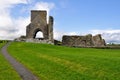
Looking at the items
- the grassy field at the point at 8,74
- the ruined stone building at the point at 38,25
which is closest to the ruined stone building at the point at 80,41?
the ruined stone building at the point at 38,25

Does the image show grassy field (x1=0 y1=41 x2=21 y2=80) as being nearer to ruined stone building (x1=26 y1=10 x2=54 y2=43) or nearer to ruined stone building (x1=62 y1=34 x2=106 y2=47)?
ruined stone building (x1=62 y1=34 x2=106 y2=47)

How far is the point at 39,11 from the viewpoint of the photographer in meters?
107

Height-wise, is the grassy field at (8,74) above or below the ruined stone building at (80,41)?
below

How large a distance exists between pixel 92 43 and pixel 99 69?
58.8 metres

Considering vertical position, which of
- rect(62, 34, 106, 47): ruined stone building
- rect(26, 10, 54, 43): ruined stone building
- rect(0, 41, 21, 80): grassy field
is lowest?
rect(0, 41, 21, 80): grassy field

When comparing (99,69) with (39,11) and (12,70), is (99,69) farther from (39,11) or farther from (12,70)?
(39,11)

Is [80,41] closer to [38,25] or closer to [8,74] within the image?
[38,25]

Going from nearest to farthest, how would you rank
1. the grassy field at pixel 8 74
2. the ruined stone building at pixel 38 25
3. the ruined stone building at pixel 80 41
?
1. the grassy field at pixel 8 74
2. the ruined stone building at pixel 80 41
3. the ruined stone building at pixel 38 25

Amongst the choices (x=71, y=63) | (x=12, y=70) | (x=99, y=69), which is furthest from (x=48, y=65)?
(x=99, y=69)

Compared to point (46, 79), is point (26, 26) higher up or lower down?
higher up

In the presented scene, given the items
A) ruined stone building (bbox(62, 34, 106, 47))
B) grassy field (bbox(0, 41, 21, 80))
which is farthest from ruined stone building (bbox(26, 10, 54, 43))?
grassy field (bbox(0, 41, 21, 80))

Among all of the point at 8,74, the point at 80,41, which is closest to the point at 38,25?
the point at 80,41

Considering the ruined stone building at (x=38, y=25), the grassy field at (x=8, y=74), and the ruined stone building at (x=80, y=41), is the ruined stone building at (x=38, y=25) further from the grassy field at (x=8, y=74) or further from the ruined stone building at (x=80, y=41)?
the grassy field at (x=8, y=74)

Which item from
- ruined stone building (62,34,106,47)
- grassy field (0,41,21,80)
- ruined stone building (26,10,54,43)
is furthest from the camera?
ruined stone building (26,10,54,43)
